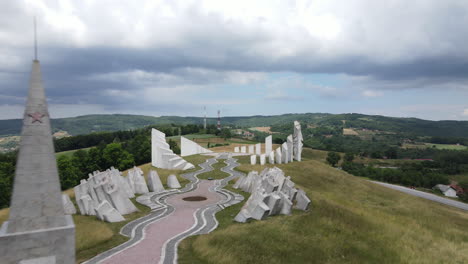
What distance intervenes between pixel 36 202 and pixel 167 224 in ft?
31.8

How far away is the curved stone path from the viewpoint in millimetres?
13953

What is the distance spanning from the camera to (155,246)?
15.2 meters

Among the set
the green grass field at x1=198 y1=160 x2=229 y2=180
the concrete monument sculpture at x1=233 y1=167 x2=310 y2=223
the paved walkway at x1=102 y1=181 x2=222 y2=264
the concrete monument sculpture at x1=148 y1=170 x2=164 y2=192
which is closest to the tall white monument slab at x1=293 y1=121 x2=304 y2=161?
the green grass field at x1=198 y1=160 x2=229 y2=180

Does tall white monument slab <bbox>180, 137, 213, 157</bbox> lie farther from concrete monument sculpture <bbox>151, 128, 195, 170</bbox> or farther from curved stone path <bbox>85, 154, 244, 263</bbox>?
curved stone path <bbox>85, 154, 244, 263</bbox>

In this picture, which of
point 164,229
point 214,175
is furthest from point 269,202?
point 214,175

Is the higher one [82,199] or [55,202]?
[55,202]

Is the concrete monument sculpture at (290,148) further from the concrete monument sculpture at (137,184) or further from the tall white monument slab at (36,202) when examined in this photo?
the tall white monument slab at (36,202)

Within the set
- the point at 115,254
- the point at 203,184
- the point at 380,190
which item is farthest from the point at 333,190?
the point at 115,254

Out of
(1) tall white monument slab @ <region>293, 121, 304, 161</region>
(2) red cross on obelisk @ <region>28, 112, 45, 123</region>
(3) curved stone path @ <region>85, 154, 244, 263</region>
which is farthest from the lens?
(1) tall white monument slab @ <region>293, 121, 304, 161</region>

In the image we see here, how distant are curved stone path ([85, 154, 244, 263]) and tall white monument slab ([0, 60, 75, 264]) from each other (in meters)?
3.07

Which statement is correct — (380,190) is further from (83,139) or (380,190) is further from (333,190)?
(83,139)

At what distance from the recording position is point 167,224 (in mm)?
19281

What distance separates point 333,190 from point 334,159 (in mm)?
49825

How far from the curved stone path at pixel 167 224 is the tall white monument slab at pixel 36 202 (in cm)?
307
